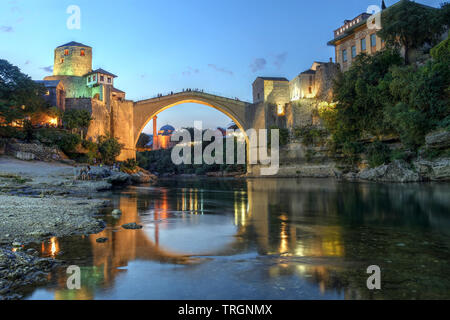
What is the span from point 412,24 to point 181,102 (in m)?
24.1

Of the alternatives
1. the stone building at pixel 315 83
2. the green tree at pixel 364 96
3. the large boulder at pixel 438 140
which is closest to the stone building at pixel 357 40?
the stone building at pixel 315 83

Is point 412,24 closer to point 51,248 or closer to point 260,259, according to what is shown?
point 260,259

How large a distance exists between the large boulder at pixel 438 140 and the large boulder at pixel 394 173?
1.95 meters

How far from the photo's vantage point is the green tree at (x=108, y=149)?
88.0 feet

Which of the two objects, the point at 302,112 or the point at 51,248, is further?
the point at 302,112

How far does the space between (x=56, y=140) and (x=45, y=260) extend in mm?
22476

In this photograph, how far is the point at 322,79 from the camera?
112 ft

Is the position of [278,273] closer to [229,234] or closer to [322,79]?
[229,234]

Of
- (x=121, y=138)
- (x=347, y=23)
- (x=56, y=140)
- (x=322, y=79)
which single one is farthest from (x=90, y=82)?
(x=347, y=23)

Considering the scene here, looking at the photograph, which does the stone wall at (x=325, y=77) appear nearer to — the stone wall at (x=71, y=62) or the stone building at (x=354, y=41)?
the stone building at (x=354, y=41)

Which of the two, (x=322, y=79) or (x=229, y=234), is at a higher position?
(x=322, y=79)

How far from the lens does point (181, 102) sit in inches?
1457

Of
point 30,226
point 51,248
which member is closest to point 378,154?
point 30,226

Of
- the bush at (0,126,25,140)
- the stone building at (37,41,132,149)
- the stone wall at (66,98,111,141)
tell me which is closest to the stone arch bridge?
the stone building at (37,41,132,149)
